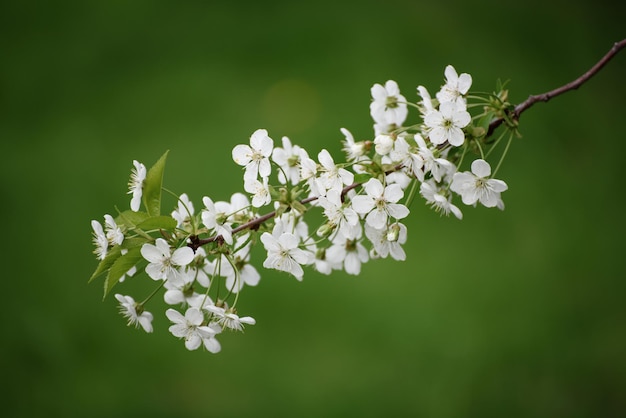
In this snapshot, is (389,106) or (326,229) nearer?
(326,229)

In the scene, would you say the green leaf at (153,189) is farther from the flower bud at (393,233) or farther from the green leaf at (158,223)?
the flower bud at (393,233)

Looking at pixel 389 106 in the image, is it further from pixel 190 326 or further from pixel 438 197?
pixel 190 326

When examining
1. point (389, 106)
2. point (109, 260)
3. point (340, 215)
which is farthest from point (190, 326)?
point (389, 106)

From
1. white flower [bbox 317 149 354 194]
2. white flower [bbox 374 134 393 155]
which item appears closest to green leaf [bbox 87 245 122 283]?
white flower [bbox 317 149 354 194]

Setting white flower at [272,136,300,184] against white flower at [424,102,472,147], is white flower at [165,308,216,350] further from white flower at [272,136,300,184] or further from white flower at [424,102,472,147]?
white flower at [424,102,472,147]

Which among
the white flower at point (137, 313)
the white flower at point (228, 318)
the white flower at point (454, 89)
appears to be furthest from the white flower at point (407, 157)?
the white flower at point (137, 313)
